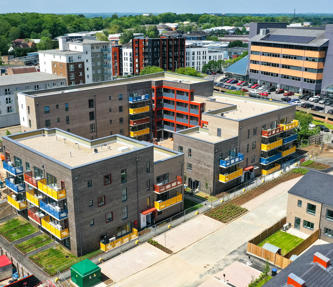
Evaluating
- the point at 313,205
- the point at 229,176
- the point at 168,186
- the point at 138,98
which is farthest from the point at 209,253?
Answer: the point at 138,98

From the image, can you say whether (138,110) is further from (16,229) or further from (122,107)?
(16,229)

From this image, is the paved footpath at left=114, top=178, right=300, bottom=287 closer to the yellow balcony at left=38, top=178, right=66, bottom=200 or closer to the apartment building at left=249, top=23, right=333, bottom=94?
the yellow balcony at left=38, top=178, right=66, bottom=200

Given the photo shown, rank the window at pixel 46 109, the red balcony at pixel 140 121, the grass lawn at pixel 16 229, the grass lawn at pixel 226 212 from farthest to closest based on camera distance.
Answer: the red balcony at pixel 140 121, the window at pixel 46 109, the grass lawn at pixel 226 212, the grass lawn at pixel 16 229

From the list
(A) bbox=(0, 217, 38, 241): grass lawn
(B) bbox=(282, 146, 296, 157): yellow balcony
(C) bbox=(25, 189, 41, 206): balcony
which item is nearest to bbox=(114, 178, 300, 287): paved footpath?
(B) bbox=(282, 146, 296, 157): yellow balcony

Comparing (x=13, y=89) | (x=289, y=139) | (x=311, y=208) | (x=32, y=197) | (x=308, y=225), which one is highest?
(x=13, y=89)

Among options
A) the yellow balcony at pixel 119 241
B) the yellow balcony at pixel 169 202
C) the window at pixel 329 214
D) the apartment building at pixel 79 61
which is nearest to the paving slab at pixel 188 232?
the yellow balcony at pixel 119 241

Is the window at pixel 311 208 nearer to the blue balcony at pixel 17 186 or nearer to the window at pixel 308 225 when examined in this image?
the window at pixel 308 225

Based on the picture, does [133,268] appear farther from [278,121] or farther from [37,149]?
[278,121]

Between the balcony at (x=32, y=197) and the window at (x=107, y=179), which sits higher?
the window at (x=107, y=179)
